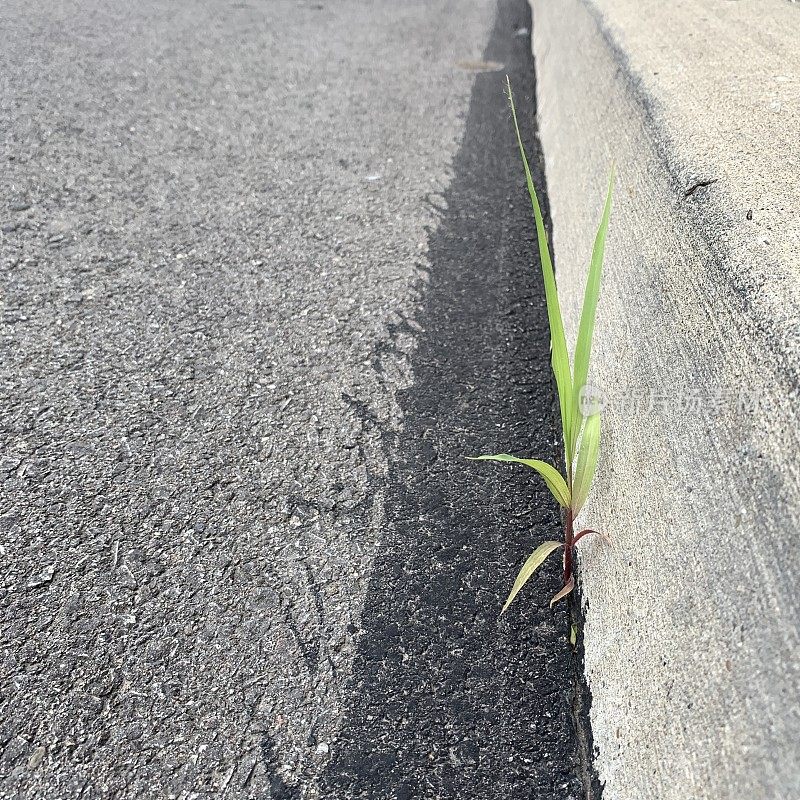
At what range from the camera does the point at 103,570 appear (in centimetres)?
183

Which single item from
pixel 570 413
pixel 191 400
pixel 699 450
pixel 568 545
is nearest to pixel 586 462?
pixel 570 413

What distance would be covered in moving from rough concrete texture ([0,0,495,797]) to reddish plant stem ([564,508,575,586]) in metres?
0.47

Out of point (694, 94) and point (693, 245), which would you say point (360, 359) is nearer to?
point (693, 245)

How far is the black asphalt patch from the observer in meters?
1.53

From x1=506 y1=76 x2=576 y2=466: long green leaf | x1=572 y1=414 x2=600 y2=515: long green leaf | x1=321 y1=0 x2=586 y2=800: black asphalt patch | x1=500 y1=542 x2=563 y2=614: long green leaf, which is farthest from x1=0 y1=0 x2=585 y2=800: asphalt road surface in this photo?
x1=506 y1=76 x2=576 y2=466: long green leaf

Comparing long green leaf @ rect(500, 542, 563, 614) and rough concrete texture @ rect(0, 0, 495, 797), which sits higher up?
long green leaf @ rect(500, 542, 563, 614)

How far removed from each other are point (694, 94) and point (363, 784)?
7.19 ft

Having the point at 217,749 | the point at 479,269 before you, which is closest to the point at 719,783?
the point at 217,749

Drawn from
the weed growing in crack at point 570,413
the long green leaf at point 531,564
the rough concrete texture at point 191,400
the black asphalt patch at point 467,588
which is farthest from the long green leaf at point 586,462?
the rough concrete texture at point 191,400

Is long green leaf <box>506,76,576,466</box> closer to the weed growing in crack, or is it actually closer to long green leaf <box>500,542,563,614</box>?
the weed growing in crack

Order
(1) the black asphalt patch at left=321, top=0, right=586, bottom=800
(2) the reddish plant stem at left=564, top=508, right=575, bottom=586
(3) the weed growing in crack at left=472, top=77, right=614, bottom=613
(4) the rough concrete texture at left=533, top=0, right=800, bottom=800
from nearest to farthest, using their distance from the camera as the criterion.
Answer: (4) the rough concrete texture at left=533, top=0, right=800, bottom=800 → (1) the black asphalt patch at left=321, top=0, right=586, bottom=800 → (3) the weed growing in crack at left=472, top=77, right=614, bottom=613 → (2) the reddish plant stem at left=564, top=508, right=575, bottom=586

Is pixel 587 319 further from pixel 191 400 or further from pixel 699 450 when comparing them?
pixel 191 400

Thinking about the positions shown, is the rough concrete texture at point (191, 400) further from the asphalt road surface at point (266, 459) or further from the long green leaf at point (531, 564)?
the long green leaf at point (531, 564)

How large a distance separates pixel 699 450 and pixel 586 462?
13.6 inches
